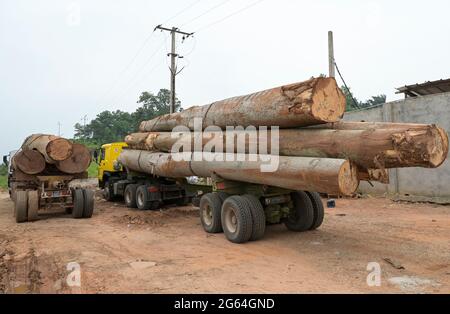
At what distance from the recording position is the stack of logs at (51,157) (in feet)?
36.3

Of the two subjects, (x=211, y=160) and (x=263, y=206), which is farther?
(x=211, y=160)

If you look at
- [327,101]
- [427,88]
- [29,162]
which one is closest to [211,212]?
[327,101]

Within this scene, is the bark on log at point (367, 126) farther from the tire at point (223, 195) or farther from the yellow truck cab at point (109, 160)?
the yellow truck cab at point (109, 160)

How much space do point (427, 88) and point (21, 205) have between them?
1545 centimetres

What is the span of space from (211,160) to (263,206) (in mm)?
1613

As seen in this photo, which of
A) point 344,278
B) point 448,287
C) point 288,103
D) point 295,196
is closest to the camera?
point 448,287

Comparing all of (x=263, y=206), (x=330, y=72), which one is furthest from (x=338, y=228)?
(x=330, y=72)

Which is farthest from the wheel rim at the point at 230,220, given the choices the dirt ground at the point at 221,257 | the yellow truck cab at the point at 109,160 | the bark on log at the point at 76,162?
the yellow truck cab at the point at 109,160

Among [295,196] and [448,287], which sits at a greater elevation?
[295,196]

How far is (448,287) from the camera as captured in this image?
4988mm

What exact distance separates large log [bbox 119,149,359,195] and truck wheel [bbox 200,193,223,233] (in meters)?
0.57

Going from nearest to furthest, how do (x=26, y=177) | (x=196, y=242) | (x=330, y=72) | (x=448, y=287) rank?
1. (x=448, y=287)
2. (x=196, y=242)
3. (x=26, y=177)
4. (x=330, y=72)

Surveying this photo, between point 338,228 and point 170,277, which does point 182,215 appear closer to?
point 338,228

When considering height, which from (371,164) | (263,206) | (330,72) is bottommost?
(263,206)
